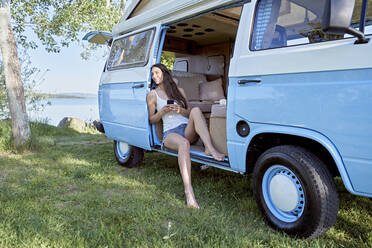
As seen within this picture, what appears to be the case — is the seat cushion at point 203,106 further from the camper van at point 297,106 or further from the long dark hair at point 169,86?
the camper van at point 297,106

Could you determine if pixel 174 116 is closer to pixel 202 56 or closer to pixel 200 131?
pixel 200 131

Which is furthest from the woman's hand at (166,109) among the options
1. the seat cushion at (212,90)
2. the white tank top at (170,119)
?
the seat cushion at (212,90)

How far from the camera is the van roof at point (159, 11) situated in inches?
134

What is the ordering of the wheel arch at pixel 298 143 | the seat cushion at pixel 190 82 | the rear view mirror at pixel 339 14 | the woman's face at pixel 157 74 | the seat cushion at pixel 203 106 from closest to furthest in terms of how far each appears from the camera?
the rear view mirror at pixel 339 14
the wheel arch at pixel 298 143
the woman's face at pixel 157 74
the seat cushion at pixel 203 106
the seat cushion at pixel 190 82

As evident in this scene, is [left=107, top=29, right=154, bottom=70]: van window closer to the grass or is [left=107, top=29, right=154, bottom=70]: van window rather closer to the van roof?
the van roof

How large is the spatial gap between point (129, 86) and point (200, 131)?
1518mm

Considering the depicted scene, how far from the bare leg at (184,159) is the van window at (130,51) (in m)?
1.25

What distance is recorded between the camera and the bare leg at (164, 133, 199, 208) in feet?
11.1

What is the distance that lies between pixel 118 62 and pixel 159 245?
341 centimetres

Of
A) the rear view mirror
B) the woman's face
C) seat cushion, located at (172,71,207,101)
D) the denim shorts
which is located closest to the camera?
the rear view mirror

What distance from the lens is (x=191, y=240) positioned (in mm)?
2557

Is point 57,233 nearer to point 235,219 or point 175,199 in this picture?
point 175,199

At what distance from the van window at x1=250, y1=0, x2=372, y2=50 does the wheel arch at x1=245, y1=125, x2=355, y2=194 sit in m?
0.71

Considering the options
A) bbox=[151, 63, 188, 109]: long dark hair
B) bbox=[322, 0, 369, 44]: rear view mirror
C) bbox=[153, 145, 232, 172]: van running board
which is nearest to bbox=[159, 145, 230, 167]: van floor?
bbox=[153, 145, 232, 172]: van running board
